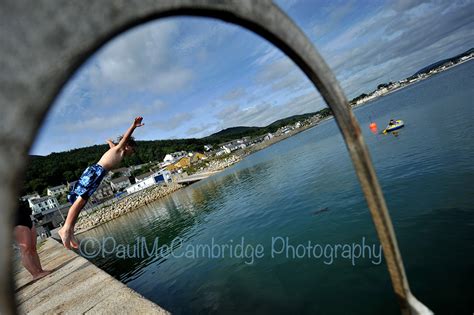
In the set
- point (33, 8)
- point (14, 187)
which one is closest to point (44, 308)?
point (14, 187)

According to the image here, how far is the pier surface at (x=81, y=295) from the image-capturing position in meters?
4.64

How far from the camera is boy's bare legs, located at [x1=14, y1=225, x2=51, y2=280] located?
650 cm

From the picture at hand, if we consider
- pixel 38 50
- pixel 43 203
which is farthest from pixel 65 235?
pixel 43 203

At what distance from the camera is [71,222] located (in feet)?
12.2

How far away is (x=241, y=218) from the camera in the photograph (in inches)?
766

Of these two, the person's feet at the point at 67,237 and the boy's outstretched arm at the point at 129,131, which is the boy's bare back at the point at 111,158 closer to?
the boy's outstretched arm at the point at 129,131

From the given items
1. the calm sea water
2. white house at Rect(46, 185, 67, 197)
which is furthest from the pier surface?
white house at Rect(46, 185, 67, 197)

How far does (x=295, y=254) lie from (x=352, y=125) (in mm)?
10182

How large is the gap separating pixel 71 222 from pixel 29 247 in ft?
15.0

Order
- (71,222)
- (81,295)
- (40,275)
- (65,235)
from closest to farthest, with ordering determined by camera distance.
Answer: (71,222)
(65,235)
(81,295)
(40,275)

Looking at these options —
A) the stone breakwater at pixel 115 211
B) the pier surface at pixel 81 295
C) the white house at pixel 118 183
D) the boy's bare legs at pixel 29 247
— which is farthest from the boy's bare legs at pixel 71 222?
the white house at pixel 118 183

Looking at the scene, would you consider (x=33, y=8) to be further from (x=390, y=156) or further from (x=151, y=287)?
(x=390, y=156)

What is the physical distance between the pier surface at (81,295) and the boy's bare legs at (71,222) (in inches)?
28.7

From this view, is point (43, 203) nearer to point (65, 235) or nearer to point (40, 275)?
point (40, 275)
